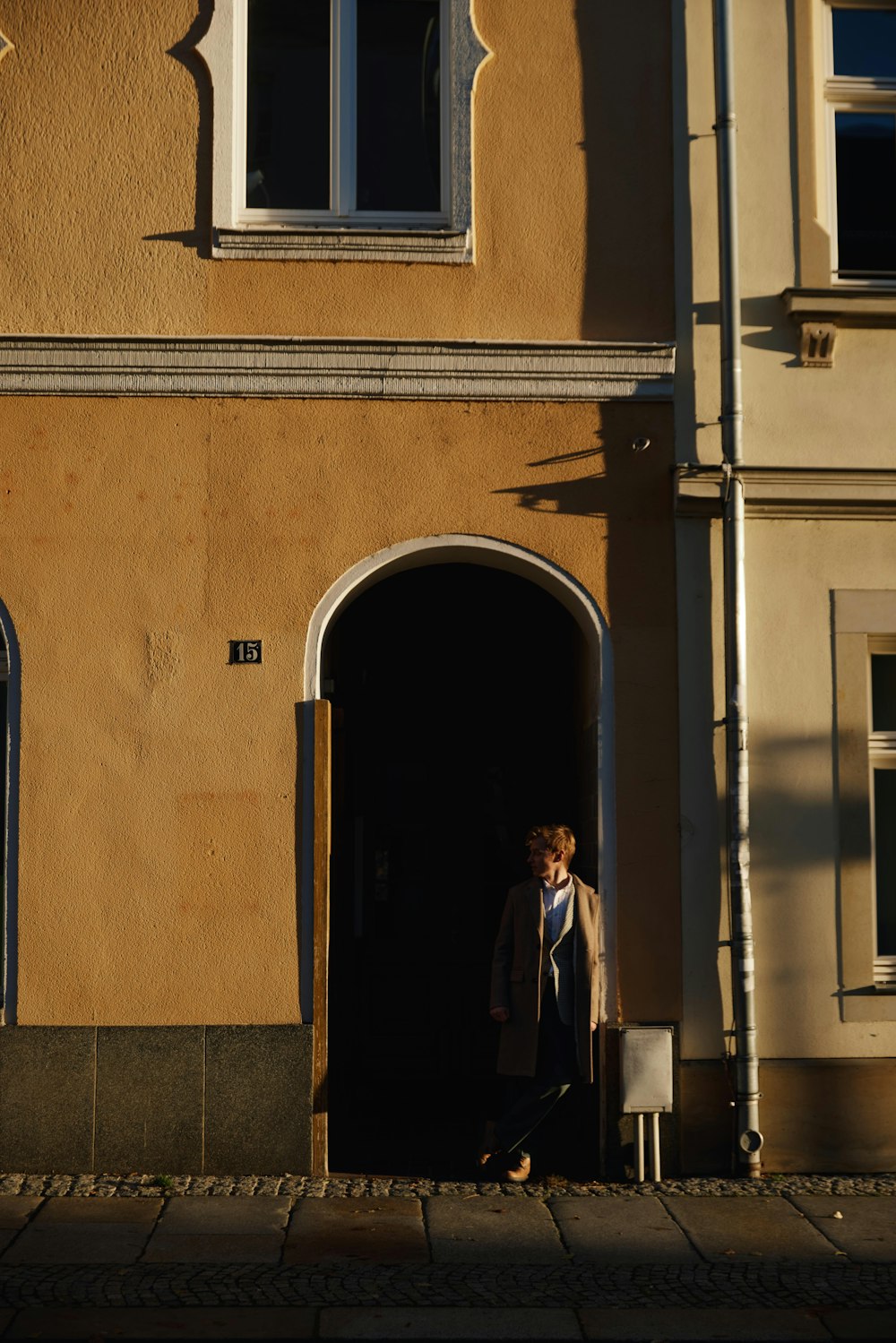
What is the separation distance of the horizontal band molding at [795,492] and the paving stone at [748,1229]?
3.26 metres

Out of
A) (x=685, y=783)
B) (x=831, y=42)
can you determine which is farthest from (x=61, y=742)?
(x=831, y=42)

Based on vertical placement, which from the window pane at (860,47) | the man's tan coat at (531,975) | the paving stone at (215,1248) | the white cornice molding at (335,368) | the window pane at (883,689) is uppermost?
the window pane at (860,47)

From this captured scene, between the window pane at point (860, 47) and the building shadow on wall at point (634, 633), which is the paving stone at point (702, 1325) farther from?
the window pane at point (860, 47)

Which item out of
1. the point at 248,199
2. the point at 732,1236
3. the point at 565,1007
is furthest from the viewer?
the point at 248,199

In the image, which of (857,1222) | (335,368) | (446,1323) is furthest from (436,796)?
(446,1323)

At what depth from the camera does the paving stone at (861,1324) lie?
525 cm

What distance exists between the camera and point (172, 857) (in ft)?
23.9

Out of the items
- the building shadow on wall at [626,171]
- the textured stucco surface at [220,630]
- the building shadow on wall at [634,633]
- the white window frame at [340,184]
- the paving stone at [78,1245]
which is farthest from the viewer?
the building shadow on wall at [626,171]

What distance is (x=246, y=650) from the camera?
24.3 feet

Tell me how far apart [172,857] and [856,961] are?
3.36 m

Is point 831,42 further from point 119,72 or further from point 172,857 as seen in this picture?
point 172,857

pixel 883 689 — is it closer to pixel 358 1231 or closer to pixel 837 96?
pixel 837 96

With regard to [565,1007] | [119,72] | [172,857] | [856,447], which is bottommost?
[565,1007]

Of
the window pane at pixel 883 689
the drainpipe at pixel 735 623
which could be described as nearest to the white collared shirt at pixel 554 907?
the drainpipe at pixel 735 623
